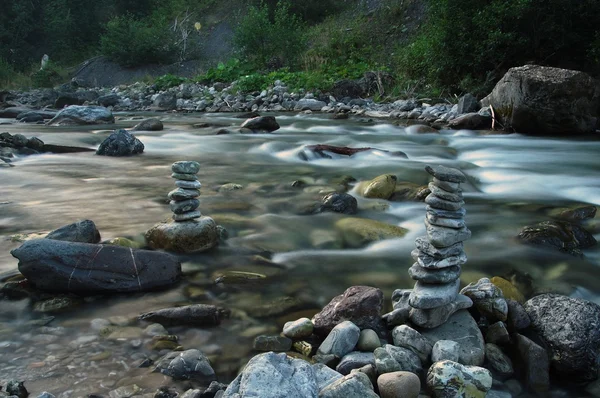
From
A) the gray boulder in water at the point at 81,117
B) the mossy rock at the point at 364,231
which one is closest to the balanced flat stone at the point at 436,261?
the mossy rock at the point at 364,231

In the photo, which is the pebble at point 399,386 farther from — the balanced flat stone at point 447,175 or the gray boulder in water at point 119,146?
the gray boulder in water at point 119,146

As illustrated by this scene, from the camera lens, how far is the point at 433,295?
121 inches

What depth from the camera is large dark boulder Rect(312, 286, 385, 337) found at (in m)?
3.16

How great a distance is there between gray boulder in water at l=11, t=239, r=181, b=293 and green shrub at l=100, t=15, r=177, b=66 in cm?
3293

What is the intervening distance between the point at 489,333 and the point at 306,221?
2691 mm

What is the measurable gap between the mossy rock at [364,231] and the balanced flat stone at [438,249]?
1.59 meters

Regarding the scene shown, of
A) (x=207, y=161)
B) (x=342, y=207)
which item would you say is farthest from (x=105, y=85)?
(x=342, y=207)

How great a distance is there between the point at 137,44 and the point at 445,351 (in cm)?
3490

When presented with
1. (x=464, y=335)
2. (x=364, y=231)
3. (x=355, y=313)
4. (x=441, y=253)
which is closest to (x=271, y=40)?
(x=364, y=231)

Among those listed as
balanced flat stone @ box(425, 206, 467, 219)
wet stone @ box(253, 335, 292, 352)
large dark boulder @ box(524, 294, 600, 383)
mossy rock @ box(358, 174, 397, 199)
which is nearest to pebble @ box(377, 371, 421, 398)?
wet stone @ box(253, 335, 292, 352)

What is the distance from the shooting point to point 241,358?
3.01 meters

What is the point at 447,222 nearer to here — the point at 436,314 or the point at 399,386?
the point at 436,314

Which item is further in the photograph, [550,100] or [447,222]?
[550,100]

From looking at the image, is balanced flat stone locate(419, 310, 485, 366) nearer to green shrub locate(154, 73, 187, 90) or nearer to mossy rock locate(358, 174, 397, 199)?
mossy rock locate(358, 174, 397, 199)
